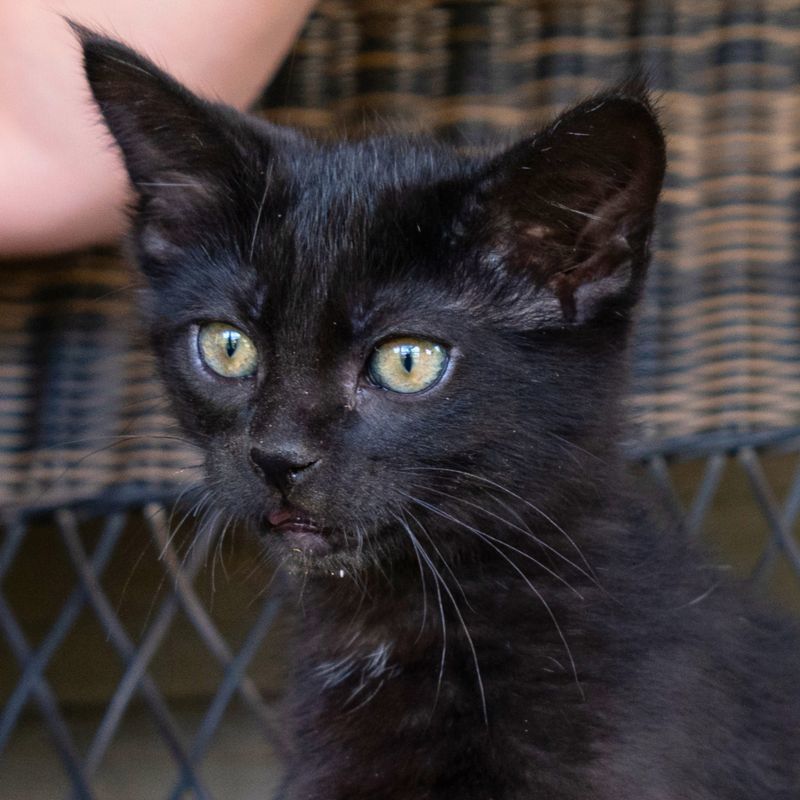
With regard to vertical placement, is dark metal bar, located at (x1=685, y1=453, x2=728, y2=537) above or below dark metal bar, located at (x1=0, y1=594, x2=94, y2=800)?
above

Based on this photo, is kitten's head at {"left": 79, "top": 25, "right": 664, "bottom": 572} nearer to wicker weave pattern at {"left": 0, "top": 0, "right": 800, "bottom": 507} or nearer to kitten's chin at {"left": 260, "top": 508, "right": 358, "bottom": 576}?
kitten's chin at {"left": 260, "top": 508, "right": 358, "bottom": 576}

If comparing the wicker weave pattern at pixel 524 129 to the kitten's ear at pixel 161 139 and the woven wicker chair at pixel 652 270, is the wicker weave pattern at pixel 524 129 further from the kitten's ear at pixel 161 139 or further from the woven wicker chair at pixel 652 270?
the kitten's ear at pixel 161 139

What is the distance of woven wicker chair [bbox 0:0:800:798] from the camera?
92 centimetres

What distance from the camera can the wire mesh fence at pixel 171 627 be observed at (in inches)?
42.1

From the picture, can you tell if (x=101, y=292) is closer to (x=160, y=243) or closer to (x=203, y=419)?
(x=160, y=243)

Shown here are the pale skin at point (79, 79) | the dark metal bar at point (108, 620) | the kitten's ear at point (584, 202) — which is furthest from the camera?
the dark metal bar at point (108, 620)

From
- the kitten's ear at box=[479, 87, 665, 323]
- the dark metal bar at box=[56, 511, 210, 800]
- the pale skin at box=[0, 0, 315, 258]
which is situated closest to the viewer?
the kitten's ear at box=[479, 87, 665, 323]

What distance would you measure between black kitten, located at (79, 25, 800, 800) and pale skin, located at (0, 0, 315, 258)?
53 mm

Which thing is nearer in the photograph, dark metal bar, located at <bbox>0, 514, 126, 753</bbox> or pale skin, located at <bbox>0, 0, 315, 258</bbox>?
pale skin, located at <bbox>0, 0, 315, 258</bbox>

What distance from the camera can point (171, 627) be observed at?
65.2 inches

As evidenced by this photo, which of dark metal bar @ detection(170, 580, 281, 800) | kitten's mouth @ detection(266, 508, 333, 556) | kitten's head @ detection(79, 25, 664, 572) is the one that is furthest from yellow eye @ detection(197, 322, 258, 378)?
dark metal bar @ detection(170, 580, 281, 800)

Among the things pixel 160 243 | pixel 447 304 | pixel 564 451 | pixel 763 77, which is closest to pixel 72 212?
pixel 160 243

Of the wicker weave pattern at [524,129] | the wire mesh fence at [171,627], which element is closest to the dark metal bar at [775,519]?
the wire mesh fence at [171,627]

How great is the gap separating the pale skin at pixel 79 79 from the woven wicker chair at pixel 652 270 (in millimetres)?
74
